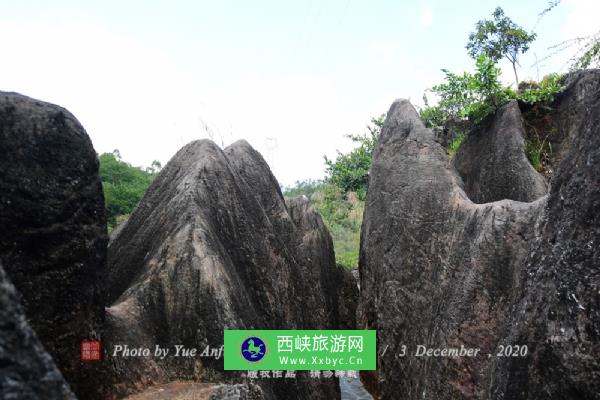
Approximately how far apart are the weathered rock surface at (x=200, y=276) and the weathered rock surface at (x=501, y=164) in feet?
12.9

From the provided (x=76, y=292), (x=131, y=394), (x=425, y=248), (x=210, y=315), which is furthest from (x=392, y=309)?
(x=76, y=292)

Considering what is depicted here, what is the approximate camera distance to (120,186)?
27.2 meters

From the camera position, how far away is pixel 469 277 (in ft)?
21.8

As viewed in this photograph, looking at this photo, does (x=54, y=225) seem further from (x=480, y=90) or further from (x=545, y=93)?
(x=545, y=93)

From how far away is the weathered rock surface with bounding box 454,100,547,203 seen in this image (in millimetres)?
8703

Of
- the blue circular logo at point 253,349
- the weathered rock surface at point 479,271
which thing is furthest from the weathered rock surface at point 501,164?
the blue circular logo at point 253,349

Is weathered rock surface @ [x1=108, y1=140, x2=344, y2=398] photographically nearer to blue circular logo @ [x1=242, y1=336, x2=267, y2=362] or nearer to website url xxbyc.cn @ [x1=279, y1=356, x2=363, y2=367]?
blue circular logo @ [x1=242, y1=336, x2=267, y2=362]

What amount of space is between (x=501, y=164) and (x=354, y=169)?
787 centimetres

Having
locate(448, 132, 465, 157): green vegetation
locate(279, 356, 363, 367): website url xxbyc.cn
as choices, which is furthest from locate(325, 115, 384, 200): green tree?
locate(279, 356, 363, 367): website url xxbyc.cn

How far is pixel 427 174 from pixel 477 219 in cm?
219

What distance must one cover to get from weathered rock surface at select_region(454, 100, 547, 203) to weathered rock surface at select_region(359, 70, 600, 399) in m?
0.04

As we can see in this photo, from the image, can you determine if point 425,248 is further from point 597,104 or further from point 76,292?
point 76,292

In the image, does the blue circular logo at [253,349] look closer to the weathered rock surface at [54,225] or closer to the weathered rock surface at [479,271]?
the weathered rock surface at [54,225]

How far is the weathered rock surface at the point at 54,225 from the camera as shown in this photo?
3896 millimetres
